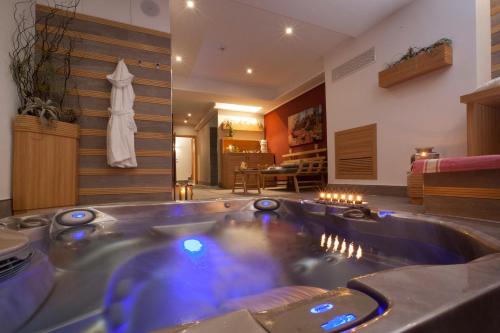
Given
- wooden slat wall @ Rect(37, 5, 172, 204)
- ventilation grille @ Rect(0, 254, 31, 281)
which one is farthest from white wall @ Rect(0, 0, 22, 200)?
ventilation grille @ Rect(0, 254, 31, 281)

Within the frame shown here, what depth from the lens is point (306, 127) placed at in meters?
5.81

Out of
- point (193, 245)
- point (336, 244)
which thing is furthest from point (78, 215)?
point (336, 244)

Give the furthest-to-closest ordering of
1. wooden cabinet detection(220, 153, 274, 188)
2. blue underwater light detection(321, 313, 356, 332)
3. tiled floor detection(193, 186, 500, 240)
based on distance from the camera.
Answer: wooden cabinet detection(220, 153, 274, 188), tiled floor detection(193, 186, 500, 240), blue underwater light detection(321, 313, 356, 332)

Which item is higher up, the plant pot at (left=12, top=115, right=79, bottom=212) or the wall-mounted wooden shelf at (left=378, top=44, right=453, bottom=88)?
the wall-mounted wooden shelf at (left=378, top=44, right=453, bottom=88)

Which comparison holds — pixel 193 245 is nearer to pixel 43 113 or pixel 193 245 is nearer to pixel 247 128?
pixel 43 113

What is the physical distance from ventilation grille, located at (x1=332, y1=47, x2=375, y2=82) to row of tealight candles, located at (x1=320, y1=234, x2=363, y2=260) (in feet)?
11.1

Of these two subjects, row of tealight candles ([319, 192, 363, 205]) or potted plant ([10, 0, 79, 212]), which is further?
potted plant ([10, 0, 79, 212])

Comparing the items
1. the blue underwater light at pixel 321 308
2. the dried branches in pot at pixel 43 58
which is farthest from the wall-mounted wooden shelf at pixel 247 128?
the blue underwater light at pixel 321 308

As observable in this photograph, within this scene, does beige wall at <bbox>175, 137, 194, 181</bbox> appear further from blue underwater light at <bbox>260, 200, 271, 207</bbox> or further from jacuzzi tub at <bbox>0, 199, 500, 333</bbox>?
jacuzzi tub at <bbox>0, 199, 500, 333</bbox>

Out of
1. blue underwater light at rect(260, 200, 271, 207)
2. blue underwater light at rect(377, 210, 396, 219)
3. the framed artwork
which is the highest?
the framed artwork

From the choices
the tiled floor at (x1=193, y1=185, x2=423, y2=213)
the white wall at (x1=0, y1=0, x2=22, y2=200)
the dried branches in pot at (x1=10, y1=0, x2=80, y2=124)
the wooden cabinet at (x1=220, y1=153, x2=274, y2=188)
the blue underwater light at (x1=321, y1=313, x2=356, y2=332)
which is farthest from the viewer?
the wooden cabinet at (x1=220, y1=153, x2=274, y2=188)

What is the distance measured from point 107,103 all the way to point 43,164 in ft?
3.25

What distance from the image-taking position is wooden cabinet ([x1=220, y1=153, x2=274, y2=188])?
21.4 ft

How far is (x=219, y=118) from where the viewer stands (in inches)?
280
